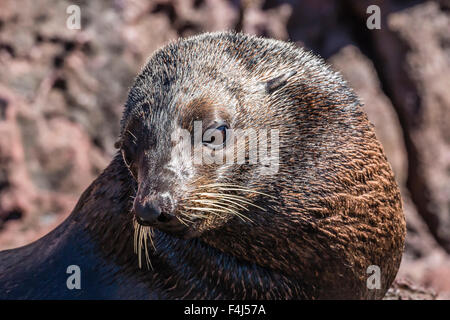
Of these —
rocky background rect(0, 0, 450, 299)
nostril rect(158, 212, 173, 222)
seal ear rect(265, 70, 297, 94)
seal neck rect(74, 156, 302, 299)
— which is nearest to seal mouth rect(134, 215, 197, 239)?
nostril rect(158, 212, 173, 222)

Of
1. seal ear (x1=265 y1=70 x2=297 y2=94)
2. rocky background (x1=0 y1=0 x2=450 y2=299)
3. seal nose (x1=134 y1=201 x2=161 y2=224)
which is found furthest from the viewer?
rocky background (x1=0 y1=0 x2=450 y2=299)

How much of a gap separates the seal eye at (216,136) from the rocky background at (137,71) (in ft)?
14.9

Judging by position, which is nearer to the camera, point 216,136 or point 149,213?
point 149,213

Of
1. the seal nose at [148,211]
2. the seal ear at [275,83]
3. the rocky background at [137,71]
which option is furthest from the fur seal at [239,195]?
the rocky background at [137,71]

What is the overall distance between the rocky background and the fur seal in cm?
378

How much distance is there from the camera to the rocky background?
7.01m

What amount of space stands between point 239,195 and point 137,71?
4.93 meters

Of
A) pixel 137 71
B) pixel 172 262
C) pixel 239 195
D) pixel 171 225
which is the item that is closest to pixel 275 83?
pixel 239 195

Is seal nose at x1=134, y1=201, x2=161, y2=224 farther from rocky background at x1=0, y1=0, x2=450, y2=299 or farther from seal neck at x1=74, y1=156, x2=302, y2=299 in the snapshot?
rocky background at x1=0, y1=0, x2=450, y2=299

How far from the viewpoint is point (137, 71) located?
24.5 ft

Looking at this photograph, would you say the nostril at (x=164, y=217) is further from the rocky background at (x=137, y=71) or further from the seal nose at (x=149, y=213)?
the rocky background at (x=137, y=71)

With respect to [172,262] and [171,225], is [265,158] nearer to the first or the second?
[171,225]

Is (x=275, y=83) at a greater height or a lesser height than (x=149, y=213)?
greater

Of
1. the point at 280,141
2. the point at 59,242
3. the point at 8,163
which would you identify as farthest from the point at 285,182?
the point at 8,163
